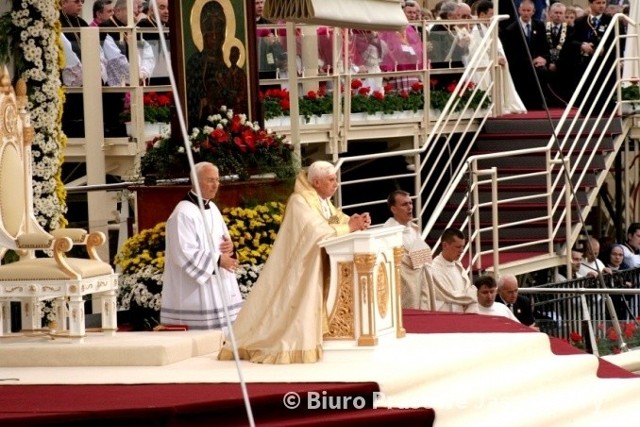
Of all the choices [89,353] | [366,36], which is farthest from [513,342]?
[366,36]

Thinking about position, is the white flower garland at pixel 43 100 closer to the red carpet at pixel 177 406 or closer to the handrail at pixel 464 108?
the red carpet at pixel 177 406

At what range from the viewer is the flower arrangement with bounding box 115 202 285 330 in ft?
55.8

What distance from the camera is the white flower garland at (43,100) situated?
1738 cm

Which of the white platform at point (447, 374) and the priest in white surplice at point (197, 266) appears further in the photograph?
the priest in white surplice at point (197, 266)

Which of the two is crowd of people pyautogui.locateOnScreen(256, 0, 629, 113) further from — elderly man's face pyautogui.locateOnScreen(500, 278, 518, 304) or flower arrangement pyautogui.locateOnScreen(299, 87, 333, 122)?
elderly man's face pyautogui.locateOnScreen(500, 278, 518, 304)

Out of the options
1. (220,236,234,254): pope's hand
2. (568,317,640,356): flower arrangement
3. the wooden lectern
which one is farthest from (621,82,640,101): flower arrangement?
the wooden lectern

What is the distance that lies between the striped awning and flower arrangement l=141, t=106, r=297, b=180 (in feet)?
3.12

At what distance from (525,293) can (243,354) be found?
5.67 metres

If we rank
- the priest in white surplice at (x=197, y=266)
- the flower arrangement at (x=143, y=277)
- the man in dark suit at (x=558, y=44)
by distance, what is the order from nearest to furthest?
the priest in white surplice at (x=197, y=266) < the flower arrangement at (x=143, y=277) < the man in dark suit at (x=558, y=44)

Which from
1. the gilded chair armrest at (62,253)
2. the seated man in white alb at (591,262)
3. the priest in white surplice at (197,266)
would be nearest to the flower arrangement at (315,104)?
the seated man in white alb at (591,262)

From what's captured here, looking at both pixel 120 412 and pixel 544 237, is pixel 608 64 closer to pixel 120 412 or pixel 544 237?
pixel 544 237

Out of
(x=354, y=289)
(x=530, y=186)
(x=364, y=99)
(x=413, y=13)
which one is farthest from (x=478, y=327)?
(x=413, y=13)

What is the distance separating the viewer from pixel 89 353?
14.5m

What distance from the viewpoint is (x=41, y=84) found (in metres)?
17.5
